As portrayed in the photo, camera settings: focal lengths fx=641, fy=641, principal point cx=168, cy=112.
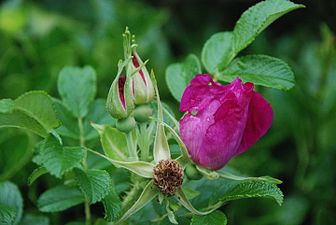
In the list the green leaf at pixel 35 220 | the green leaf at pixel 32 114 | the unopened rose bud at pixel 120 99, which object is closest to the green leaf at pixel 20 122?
the green leaf at pixel 32 114

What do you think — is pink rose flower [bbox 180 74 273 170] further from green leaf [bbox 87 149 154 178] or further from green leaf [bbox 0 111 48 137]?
green leaf [bbox 0 111 48 137]

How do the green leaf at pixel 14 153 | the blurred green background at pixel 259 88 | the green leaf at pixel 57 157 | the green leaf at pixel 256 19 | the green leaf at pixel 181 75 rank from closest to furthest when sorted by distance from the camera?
the green leaf at pixel 57 157
the green leaf at pixel 256 19
the green leaf at pixel 181 75
the green leaf at pixel 14 153
the blurred green background at pixel 259 88

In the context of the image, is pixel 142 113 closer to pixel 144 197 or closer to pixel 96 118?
pixel 144 197

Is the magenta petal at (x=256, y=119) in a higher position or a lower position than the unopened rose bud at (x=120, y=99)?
lower

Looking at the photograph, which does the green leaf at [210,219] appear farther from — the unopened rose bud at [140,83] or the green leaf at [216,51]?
the green leaf at [216,51]

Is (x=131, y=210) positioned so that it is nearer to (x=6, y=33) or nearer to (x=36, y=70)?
(x=36, y=70)

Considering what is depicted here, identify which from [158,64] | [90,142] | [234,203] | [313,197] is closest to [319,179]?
[313,197]

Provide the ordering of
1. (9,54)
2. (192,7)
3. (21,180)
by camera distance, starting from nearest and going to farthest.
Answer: (21,180) → (9,54) → (192,7)
